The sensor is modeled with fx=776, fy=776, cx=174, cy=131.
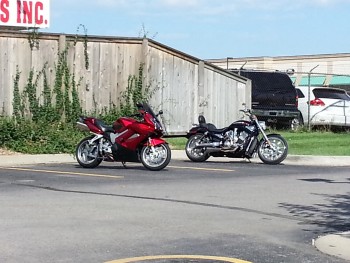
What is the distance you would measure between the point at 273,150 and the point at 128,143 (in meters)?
3.64

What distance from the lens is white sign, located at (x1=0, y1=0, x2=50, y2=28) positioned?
2184cm

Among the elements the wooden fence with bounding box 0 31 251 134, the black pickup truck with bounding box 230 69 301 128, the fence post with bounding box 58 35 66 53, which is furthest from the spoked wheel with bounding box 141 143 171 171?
the black pickup truck with bounding box 230 69 301 128

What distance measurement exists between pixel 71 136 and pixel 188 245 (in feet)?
39.3

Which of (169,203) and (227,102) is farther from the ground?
(227,102)

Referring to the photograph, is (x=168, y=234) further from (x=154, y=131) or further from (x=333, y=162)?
(x=333, y=162)

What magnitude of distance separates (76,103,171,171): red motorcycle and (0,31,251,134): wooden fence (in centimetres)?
364

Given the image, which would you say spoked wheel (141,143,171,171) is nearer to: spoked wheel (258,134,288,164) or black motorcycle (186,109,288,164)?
black motorcycle (186,109,288,164)

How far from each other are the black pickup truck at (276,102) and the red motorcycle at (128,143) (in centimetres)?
1096

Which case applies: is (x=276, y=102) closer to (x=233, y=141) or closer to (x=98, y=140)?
(x=233, y=141)

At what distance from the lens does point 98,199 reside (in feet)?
36.8

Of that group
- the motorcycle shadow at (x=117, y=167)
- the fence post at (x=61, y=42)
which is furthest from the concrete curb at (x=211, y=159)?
the fence post at (x=61, y=42)

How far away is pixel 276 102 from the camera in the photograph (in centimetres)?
2689

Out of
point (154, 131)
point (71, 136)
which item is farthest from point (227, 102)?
point (154, 131)

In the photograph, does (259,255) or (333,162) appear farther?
(333,162)
